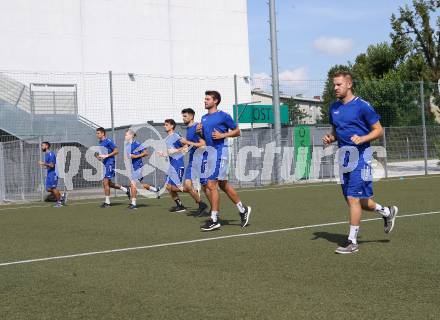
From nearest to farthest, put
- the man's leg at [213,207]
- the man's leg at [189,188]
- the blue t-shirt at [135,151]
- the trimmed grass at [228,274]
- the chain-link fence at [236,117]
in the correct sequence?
the trimmed grass at [228,274] → the man's leg at [213,207] → the man's leg at [189,188] → the blue t-shirt at [135,151] → the chain-link fence at [236,117]

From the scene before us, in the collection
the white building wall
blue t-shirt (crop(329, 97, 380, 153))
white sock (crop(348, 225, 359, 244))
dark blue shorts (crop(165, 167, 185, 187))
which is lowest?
white sock (crop(348, 225, 359, 244))

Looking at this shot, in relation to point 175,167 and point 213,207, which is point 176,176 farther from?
point 213,207

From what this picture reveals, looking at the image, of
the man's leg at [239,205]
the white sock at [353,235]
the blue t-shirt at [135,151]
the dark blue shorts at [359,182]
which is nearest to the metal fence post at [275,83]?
the blue t-shirt at [135,151]

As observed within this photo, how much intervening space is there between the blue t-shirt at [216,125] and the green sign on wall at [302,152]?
1590cm

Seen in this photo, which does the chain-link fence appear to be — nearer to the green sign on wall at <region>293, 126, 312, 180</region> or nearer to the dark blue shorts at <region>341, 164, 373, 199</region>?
the green sign on wall at <region>293, 126, 312, 180</region>

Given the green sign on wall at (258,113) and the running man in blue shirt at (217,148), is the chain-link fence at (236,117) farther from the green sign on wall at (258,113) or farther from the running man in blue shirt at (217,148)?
the running man in blue shirt at (217,148)

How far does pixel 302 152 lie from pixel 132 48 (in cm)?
1574

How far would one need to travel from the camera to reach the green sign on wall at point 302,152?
26062 millimetres

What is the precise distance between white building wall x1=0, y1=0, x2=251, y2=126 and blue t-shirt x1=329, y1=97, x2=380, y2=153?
18.2 metres

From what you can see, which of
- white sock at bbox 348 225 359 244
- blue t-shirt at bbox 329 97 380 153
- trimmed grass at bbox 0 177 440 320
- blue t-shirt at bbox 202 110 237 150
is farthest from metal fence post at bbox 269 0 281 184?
white sock at bbox 348 225 359 244

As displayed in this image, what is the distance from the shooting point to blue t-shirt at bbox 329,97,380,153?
7.62 m

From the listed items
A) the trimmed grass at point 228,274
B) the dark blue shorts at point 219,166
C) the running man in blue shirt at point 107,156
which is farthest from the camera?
the running man in blue shirt at point 107,156

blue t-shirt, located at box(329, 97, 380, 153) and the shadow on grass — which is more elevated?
blue t-shirt, located at box(329, 97, 380, 153)

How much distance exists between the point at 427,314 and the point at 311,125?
22807mm
